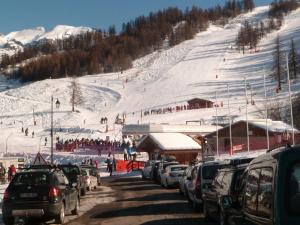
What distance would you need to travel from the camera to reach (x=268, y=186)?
5.73 meters

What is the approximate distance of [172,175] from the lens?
30.5 metres

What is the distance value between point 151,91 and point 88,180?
314 feet

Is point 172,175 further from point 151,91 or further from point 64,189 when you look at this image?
point 151,91

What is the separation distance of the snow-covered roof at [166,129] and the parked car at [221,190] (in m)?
55.6

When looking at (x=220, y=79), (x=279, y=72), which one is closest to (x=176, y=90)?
(x=220, y=79)

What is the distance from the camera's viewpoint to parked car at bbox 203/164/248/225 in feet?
32.3

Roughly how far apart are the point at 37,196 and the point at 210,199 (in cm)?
439

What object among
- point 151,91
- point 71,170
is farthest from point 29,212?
point 151,91

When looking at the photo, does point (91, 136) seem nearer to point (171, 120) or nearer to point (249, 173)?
point (171, 120)

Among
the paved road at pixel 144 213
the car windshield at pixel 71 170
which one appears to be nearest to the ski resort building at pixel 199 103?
the car windshield at pixel 71 170

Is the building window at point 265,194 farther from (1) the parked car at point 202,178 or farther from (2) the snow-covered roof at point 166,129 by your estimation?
(2) the snow-covered roof at point 166,129

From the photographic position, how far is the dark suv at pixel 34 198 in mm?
15312

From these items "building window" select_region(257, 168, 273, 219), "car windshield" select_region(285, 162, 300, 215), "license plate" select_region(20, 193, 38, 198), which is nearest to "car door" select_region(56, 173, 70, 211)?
"license plate" select_region(20, 193, 38, 198)

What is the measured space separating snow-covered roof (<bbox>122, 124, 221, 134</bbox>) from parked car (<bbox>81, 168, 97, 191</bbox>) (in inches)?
1422
